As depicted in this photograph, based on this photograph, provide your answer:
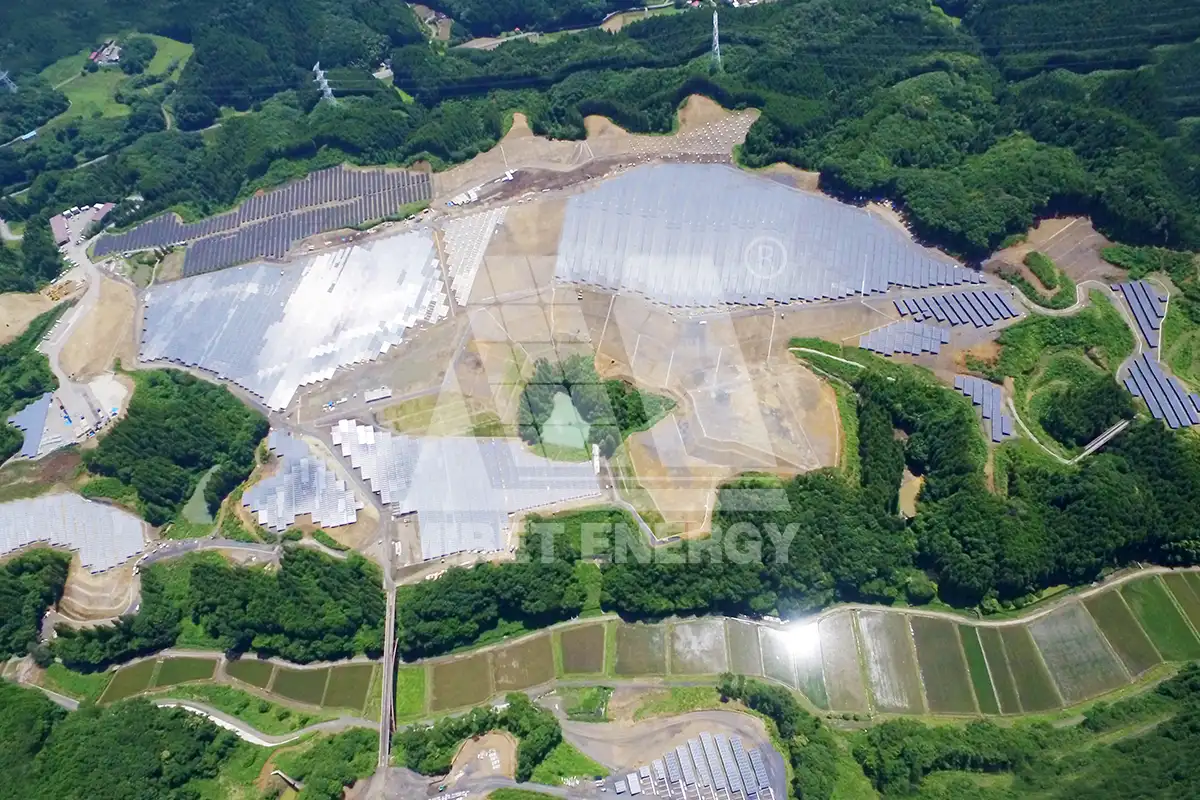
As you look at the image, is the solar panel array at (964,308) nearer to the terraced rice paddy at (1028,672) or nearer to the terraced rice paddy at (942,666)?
the terraced rice paddy at (1028,672)

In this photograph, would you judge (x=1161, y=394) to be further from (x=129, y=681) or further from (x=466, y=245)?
(x=129, y=681)

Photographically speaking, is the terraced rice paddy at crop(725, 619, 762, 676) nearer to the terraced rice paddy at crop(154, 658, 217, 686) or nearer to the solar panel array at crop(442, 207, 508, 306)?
the solar panel array at crop(442, 207, 508, 306)

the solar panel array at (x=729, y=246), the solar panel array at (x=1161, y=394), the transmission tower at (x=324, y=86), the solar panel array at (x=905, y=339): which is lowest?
the solar panel array at (x=1161, y=394)

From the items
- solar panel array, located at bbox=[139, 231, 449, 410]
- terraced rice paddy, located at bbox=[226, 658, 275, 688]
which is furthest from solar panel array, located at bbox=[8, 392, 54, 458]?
terraced rice paddy, located at bbox=[226, 658, 275, 688]

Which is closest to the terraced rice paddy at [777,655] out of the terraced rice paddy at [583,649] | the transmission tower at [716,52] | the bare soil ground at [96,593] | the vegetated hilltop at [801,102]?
the terraced rice paddy at [583,649]

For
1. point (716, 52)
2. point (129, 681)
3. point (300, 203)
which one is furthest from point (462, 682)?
point (716, 52)

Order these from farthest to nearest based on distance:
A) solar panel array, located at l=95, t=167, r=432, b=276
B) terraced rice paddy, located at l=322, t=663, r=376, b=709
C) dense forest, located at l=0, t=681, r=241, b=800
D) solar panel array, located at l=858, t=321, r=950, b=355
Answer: solar panel array, located at l=95, t=167, r=432, b=276 < solar panel array, located at l=858, t=321, r=950, b=355 < terraced rice paddy, located at l=322, t=663, r=376, b=709 < dense forest, located at l=0, t=681, r=241, b=800
